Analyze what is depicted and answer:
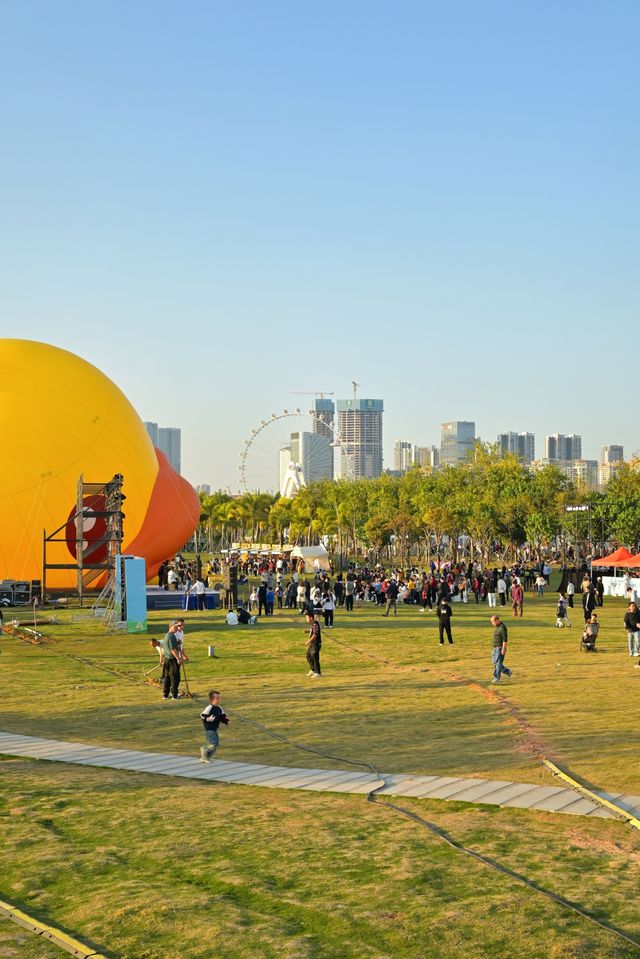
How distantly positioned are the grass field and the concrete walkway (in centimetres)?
40

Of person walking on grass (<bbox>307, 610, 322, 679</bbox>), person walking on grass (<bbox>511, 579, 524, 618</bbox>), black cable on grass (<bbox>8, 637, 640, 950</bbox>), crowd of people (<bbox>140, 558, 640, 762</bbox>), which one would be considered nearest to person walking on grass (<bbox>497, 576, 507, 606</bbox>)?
crowd of people (<bbox>140, 558, 640, 762</bbox>)

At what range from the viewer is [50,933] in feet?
28.3

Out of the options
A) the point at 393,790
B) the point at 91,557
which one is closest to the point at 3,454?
the point at 91,557

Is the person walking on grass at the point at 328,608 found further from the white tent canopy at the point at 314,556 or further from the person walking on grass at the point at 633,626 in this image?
the white tent canopy at the point at 314,556

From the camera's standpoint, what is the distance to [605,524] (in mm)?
75688

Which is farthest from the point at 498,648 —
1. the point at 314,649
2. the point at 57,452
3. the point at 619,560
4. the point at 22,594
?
the point at 619,560

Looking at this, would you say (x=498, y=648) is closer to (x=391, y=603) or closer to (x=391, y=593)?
(x=391, y=593)

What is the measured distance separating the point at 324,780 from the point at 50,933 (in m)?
5.70

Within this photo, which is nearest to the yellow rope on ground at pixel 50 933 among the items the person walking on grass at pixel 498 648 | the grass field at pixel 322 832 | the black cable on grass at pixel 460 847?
the grass field at pixel 322 832

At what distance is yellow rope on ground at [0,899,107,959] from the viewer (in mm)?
8195

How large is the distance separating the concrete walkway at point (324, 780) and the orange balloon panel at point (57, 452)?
2583cm

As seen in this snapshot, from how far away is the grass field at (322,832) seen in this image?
28.2 ft

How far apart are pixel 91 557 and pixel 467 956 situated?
36.2 m

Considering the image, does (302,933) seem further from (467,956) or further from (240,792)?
(240,792)
